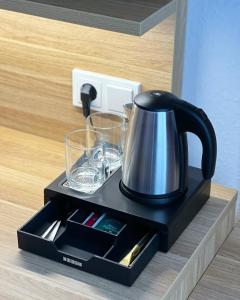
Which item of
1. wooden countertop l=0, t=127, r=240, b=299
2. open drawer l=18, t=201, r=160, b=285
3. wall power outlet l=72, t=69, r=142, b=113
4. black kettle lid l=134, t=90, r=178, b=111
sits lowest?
wooden countertop l=0, t=127, r=240, b=299

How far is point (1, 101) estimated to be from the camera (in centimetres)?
174

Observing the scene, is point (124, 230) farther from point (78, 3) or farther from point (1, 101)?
point (1, 101)

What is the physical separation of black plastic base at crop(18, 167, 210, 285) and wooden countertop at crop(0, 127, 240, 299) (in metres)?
0.02

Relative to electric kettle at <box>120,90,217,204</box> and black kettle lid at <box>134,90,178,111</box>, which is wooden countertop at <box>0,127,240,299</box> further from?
black kettle lid at <box>134,90,178,111</box>

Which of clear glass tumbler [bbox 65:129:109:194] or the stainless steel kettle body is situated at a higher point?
the stainless steel kettle body

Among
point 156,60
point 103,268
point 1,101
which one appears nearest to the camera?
point 103,268

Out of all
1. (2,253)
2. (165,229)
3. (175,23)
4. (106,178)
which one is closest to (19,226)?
(2,253)

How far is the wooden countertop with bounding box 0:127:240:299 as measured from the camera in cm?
120

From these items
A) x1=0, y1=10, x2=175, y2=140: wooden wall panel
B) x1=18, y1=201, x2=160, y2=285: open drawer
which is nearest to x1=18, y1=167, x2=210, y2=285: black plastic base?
x1=18, y1=201, x2=160, y2=285: open drawer

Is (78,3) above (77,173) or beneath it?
above

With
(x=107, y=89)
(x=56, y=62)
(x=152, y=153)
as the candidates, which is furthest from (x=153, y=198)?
(x=56, y=62)

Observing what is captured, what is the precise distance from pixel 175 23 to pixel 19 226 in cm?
52

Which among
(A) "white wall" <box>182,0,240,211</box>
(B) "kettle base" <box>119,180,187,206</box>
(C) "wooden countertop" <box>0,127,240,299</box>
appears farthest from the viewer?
(A) "white wall" <box>182,0,240,211</box>

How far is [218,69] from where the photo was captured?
58.4 inches
